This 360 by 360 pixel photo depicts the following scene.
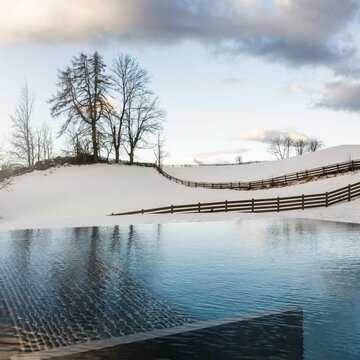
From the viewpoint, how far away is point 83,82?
62.2 metres

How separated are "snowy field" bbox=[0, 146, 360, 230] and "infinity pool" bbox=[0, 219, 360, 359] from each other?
11962 mm

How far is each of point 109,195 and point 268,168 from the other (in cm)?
3504

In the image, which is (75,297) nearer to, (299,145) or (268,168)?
(268,168)

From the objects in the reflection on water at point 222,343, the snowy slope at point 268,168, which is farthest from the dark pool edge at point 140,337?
the snowy slope at point 268,168

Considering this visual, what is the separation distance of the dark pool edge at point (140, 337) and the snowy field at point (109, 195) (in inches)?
791

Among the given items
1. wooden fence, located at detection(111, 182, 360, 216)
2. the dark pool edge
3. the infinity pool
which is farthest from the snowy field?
the dark pool edge

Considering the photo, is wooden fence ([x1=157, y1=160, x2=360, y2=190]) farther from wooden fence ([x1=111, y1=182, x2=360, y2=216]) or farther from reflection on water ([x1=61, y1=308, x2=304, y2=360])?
reflection on water ([x1=61, y1=308, x2=304, y2=360])

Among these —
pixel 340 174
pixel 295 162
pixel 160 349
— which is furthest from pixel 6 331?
pixel 295 162

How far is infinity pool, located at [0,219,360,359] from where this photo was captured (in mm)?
7430

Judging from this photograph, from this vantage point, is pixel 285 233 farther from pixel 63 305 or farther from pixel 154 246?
pixel 63 305

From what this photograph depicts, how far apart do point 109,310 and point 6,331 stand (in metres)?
1.98

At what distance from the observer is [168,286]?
34.0ft

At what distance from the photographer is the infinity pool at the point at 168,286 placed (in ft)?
24.4

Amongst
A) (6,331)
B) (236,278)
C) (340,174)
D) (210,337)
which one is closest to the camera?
(210,337)
